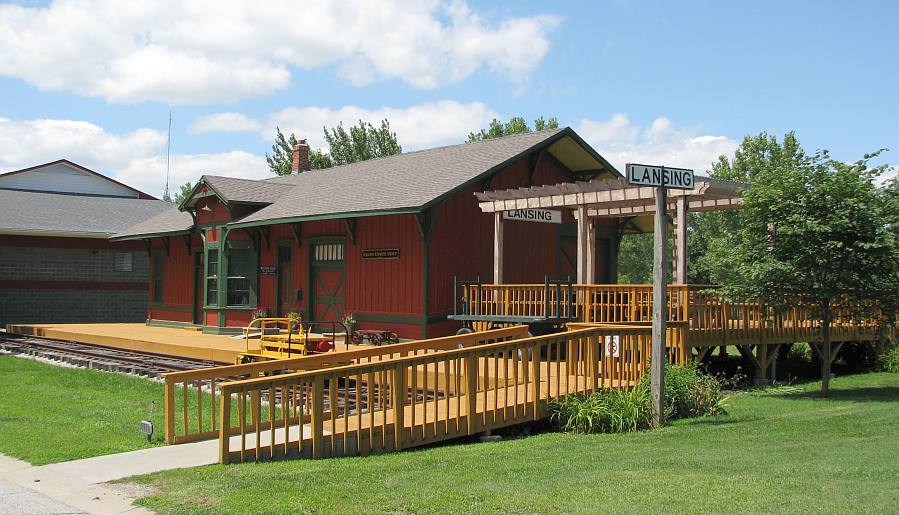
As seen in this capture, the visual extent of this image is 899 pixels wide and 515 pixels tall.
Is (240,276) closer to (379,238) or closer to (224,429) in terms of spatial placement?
(379,238)

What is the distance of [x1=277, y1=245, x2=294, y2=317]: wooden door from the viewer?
2339 cm

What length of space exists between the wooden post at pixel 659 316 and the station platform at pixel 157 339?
8691 mm

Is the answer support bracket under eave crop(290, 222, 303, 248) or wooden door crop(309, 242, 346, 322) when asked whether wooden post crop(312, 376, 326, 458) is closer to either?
wooden door crop(309, 242, 346, 322)

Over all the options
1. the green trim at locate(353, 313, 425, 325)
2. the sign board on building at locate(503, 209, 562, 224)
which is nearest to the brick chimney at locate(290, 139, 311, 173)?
the green trim at locate(353, 313, 425, 325)

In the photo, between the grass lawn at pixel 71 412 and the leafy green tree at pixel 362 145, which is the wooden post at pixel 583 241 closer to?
the grass lawn at pixel 71 412

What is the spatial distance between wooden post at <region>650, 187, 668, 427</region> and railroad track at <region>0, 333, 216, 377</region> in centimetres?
1008

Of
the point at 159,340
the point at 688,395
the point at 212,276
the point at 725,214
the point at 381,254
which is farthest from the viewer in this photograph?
the point at 725,214

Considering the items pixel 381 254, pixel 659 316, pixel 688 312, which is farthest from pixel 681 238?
pixel 381 254

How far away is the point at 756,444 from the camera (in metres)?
9.66

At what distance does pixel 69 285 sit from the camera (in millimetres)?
33500

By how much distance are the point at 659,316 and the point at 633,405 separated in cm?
119

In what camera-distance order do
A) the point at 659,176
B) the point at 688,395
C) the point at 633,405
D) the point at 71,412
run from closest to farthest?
the point at 659,176, the point at 633,405, the point at 688,395, the point at 71,412

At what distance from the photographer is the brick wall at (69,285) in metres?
32.3

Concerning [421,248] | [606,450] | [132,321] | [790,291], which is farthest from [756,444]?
[132,321]
